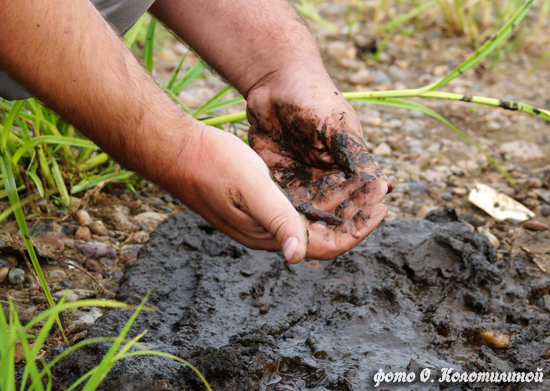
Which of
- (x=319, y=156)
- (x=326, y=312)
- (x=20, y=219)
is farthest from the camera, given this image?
(x=319, y=156)

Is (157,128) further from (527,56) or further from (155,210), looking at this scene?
(527,56)

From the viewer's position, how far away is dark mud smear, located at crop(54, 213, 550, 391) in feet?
4.11

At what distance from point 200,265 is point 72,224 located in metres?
0.55

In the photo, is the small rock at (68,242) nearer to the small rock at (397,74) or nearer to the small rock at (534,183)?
the small rock at (534,183)

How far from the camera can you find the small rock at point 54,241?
1.70m

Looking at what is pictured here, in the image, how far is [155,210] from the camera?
6.68 feet

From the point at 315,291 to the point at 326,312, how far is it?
10cm

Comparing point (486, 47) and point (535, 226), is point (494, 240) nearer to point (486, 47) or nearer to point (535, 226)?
point (535, 226)

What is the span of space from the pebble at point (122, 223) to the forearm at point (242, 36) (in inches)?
26.5

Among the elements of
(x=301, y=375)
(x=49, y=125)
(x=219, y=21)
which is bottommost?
(x=301, y=375)

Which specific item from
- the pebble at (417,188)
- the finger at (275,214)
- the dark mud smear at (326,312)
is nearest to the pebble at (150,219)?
the dark mud smear at (326,312)

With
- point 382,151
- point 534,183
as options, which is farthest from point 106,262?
point 534,183

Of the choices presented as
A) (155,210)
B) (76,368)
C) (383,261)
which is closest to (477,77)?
(383,261)

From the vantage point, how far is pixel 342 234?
1.30 m
